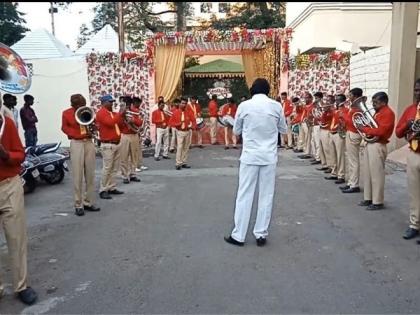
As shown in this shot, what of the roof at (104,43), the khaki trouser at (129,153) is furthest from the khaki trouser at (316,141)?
the roof at (104,43)

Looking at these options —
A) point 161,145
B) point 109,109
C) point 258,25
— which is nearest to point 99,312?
point 109,109

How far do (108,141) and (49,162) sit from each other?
1965 mm

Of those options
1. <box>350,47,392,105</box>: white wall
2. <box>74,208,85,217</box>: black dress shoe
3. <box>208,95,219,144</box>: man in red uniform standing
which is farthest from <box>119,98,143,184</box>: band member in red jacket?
<box>350,47,392,105</box>: white wall

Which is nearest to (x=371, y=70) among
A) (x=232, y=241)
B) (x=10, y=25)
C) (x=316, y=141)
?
(x=316, y=141)

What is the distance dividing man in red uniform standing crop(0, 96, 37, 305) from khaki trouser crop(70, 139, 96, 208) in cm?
294

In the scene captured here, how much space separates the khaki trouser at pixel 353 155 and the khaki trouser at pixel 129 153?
4305 millimetres

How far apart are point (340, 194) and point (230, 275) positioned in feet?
14.6

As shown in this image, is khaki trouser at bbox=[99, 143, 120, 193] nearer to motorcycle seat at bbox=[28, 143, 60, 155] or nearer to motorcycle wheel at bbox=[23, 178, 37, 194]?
motorcycle wheel at bbox=[23, 178, 37, 194]

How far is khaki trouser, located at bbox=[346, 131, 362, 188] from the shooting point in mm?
8636

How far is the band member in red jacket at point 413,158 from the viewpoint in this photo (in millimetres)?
5723

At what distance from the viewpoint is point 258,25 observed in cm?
A: 3095

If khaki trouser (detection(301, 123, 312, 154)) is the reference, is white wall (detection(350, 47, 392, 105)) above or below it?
above

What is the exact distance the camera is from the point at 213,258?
523 cm

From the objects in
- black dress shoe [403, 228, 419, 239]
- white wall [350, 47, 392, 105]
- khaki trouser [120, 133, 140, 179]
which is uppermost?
white wall [350, 47, 392, 105]
